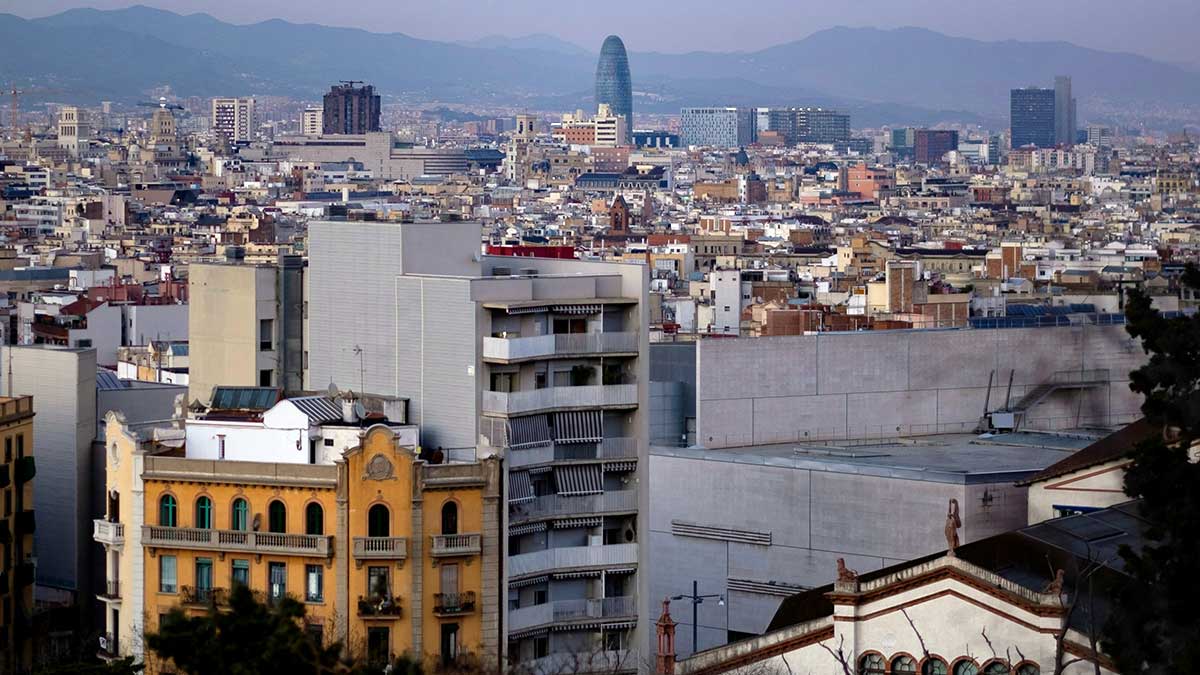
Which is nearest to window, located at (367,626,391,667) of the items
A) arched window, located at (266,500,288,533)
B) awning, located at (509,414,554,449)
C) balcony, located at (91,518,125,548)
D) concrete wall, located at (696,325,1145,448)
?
arched window, located at (266,500,288,533)

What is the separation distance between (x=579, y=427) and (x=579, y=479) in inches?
19.7

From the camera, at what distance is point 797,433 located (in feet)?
119

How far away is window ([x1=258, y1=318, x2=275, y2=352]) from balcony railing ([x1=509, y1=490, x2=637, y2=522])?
572 cm

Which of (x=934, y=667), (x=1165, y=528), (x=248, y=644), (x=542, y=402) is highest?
(x=542, y=402)

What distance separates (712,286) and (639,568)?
172ft

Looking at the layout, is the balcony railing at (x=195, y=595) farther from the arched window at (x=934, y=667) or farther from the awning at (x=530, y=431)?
the arched window at (x=934, y=667)

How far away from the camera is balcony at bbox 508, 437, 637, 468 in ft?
90.3

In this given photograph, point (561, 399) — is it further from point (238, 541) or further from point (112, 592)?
point (112, 592)

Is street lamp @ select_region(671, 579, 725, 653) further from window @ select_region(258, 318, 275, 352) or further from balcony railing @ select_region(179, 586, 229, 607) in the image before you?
balcony railing @ select_region(179, 586, 229, 607)

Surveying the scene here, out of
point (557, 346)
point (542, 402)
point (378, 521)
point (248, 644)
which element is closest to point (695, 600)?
point (542, 402)

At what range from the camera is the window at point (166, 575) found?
88.0 ft

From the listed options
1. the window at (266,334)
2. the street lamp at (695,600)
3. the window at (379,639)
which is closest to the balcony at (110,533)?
the window at (379,639)

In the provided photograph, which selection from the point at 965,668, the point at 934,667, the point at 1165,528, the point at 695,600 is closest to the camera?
the point at 1165,528

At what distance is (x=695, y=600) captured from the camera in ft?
97.6
